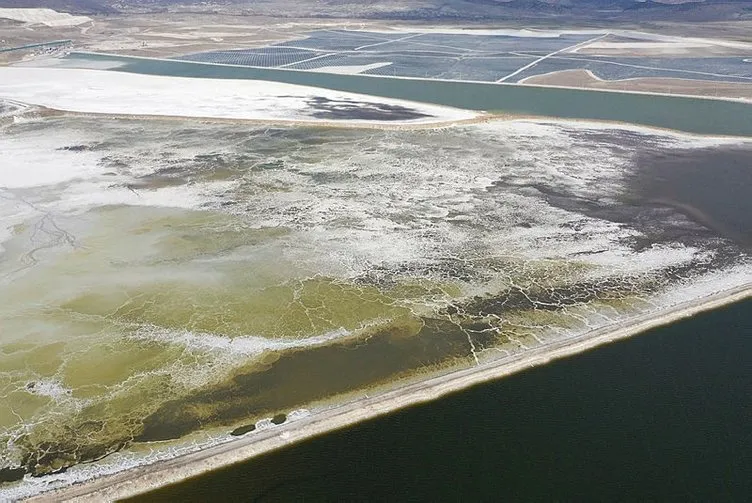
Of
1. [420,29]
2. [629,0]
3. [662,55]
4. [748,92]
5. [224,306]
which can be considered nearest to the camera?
[224,306]

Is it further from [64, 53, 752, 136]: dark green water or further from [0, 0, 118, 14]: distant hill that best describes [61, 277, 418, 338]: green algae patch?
[0, 0, 118, 14]: distant hill

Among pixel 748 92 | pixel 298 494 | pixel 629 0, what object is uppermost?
pixel 629 0

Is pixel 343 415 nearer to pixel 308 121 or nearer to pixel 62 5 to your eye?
pixel 308 121

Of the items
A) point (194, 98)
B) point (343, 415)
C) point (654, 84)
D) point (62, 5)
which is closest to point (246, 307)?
point (343, 415)

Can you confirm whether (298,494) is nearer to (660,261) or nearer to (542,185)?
(660,261)

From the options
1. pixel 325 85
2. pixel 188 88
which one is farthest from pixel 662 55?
pixel 188 88

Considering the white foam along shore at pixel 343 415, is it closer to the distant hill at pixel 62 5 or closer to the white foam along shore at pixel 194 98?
the white foam along shore at pixel 194 98
